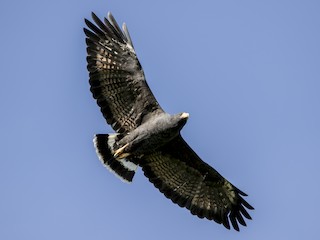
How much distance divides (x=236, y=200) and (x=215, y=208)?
0.48 m

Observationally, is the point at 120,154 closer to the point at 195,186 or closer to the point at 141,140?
the point at 141,140

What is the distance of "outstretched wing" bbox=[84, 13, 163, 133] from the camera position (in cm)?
1603

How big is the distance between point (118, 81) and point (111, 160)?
166cm

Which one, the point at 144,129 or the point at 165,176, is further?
the point at 165,176

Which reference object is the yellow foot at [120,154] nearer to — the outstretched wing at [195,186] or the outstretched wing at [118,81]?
the outstretched wing at [118,81]

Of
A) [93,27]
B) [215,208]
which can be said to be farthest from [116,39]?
[215,208]

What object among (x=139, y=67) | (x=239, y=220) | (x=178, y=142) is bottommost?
(x=239, y=220)

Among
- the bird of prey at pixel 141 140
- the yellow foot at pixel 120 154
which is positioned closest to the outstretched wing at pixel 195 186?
the bird of prey at pixel 141 140

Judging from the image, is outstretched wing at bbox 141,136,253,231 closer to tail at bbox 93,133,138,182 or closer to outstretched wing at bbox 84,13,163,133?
tail at bbox 93,133,138,182

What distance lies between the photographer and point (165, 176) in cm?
Answer: 1673

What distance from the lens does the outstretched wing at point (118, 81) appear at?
16.0 m

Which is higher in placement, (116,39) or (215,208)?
(116,39)

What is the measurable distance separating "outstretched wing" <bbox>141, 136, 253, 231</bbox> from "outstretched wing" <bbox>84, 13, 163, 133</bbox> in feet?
3.25

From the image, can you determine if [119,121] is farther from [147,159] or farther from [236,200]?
[236,200]
